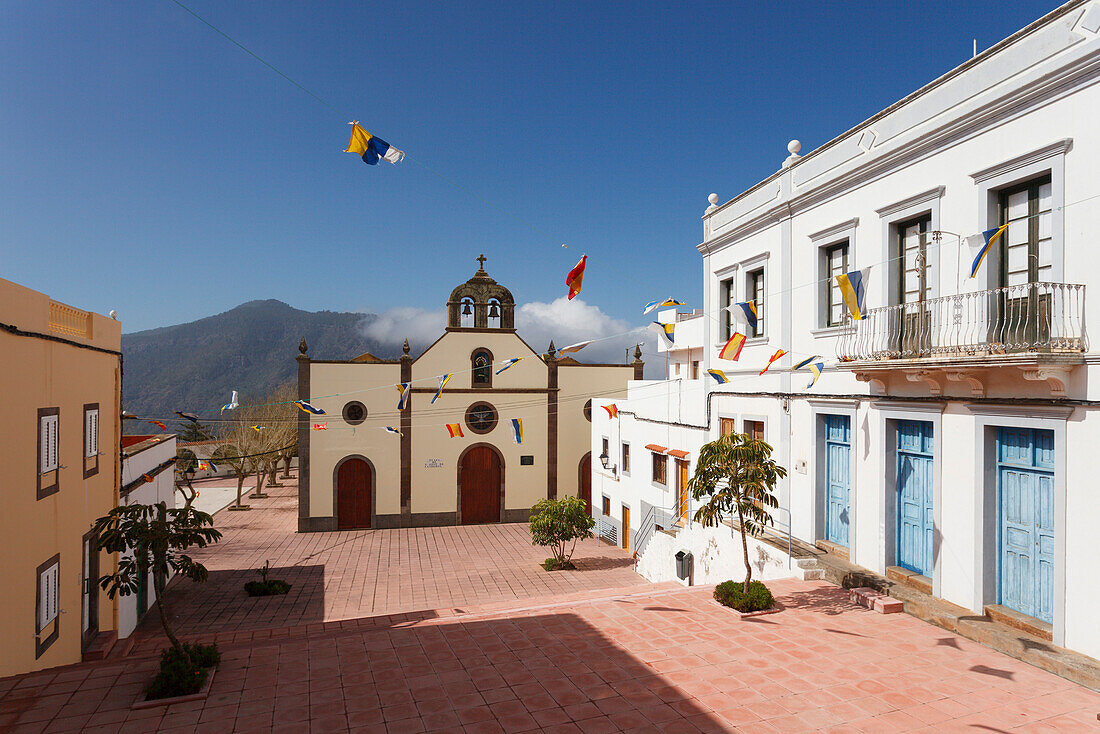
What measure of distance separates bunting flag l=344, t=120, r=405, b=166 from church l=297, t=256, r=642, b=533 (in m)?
15.2

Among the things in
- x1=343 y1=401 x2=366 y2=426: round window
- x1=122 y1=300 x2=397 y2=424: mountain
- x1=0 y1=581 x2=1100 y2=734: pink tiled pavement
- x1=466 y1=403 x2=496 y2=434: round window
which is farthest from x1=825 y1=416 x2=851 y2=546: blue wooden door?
x1=122 y1=300 x2=397 y2=424: mountain

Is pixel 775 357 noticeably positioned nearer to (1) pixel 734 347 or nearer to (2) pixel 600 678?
(1) pixel 734 347

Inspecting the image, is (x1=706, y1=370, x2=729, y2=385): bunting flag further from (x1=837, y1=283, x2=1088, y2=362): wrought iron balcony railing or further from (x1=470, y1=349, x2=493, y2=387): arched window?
(x1=470, y1=349, x2=493, y2=387): arched window

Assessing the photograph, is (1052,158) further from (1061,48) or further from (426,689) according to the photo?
(426,689)

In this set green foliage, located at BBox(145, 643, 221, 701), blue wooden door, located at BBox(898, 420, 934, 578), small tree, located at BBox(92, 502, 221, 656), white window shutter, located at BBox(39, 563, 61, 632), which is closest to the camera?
green foliage, located at BBox(145, 643, 221, 701)

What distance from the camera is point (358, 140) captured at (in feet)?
28.4

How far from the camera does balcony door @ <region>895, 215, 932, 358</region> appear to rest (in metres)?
8.21

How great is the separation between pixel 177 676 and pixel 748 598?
6748 millimetres

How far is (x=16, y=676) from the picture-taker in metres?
6.74

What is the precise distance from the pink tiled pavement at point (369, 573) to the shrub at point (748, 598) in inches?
290

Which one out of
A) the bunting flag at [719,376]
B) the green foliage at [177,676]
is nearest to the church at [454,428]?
the bunting flag at [719,376]

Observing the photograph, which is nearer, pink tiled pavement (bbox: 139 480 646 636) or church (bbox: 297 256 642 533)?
pink tiled pavement (bbox: 139 480 646 636)

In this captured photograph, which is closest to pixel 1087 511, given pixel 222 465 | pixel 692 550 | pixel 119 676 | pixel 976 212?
pixel 976 212

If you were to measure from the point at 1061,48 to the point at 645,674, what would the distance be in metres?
8.05
